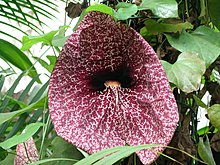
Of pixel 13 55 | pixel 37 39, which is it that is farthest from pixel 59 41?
pixel 13 55

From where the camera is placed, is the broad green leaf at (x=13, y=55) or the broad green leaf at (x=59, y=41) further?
the broad green leaf at (x=13, y=55)

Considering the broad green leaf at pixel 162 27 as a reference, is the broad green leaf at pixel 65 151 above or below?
below

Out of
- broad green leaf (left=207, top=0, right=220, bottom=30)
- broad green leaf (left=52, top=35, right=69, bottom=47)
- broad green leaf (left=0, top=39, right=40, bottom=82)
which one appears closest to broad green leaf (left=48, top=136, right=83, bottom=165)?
broad green leaf (left=52, top=35, right=69, bottom=47)

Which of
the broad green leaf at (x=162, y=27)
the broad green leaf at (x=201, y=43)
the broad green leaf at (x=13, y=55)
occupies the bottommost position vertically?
the broad green leaf at (x=13, y=55)

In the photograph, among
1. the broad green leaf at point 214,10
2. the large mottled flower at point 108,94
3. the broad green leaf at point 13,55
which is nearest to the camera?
the large mottled flower at point 108,94

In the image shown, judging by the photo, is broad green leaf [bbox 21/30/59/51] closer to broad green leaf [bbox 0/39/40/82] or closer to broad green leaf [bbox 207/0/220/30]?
broad green leaf [bbox 207/0/220/30]

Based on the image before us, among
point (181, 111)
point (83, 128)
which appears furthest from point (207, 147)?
point (83, 128)

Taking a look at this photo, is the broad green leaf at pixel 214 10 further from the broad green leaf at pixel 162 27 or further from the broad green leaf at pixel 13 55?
the broad green leaf at pixel 13 55

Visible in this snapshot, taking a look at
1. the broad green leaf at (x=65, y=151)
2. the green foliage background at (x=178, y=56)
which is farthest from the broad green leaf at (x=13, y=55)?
the broad green leaf at (x=65, y=151)
